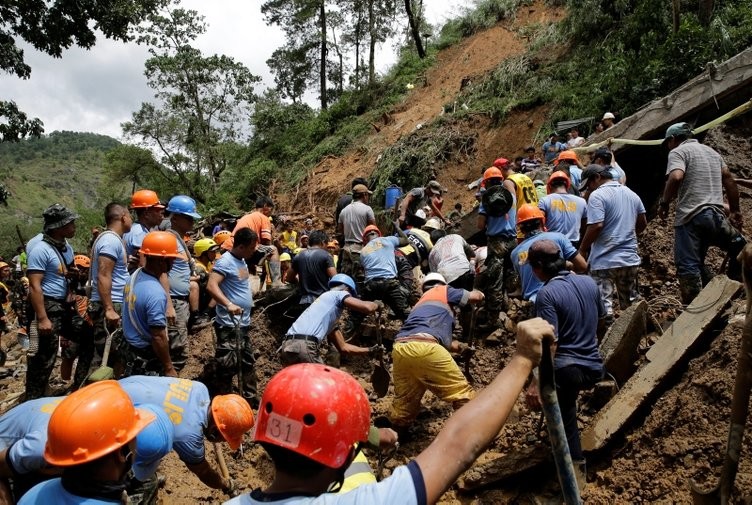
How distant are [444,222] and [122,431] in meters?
7.37

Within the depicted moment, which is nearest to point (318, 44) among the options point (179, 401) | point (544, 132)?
point (544, 132)

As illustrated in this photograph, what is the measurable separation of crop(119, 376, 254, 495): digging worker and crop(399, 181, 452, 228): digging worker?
17.7 ft

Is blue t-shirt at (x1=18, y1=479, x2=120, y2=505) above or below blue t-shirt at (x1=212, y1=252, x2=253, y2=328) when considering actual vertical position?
below

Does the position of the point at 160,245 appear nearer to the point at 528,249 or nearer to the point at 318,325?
the point at 318,325

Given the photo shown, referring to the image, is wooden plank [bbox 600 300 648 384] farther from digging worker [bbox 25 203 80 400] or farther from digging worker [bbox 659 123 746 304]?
digging worker [bbox 25 203 80 400]

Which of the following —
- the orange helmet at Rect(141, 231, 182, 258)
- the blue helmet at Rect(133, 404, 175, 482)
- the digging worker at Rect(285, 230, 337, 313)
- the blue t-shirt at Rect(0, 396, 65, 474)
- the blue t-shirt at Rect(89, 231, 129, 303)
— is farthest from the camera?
the digging worker at Rect(285, 230, 337, 313)

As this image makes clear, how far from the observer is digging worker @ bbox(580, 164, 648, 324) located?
4.54 meters

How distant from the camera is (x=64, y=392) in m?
5.94

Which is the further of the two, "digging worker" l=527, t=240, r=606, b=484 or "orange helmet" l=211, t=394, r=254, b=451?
"digging worker" l=527, t=240, r=606, b=484

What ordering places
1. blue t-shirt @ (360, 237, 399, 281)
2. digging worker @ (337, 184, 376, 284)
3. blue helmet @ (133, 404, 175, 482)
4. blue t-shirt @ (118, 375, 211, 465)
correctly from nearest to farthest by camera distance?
blue helmet @ (133, 404, 175, 482)
blue t-shirt @ (118, 375, 211, 465)
blue t-shirt @ (360, 237, 399, 281)
digging worker @ (337, 184, 376, 284)

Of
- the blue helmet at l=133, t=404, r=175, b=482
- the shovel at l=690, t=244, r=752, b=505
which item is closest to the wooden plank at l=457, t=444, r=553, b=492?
the shovel at l=690, t=244, r=752, b=505

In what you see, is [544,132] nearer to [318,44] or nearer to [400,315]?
[400,315]

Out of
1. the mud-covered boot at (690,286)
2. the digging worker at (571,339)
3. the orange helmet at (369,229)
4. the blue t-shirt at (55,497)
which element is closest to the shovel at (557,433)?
the digging worker at (571,339)

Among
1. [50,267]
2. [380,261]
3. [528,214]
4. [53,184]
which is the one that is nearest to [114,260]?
[50,267]
